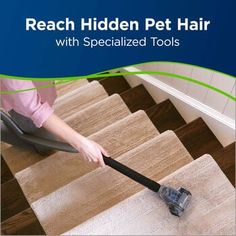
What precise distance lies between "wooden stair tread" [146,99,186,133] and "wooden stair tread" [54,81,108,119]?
40cm

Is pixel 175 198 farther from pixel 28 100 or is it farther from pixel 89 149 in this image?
pixel 28 100

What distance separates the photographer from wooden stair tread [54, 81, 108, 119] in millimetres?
2602

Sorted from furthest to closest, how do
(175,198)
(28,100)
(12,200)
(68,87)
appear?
(68,87)
(12,200)
(175,198)
(28,100)

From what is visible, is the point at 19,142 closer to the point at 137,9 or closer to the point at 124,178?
the point at 124,178

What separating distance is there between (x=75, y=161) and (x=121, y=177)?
0.29 metres

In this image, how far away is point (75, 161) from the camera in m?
2.14

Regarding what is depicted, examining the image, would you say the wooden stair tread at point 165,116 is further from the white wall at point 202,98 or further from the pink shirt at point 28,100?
the pink shirt at point 28,100

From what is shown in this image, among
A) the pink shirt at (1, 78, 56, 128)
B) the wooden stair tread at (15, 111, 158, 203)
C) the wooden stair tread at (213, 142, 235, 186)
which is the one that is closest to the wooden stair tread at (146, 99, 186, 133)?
the wooden stair tread at (15, 111, 158, 203)

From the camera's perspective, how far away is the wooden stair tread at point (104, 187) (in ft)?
6.16

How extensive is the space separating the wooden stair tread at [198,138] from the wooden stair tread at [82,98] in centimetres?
66

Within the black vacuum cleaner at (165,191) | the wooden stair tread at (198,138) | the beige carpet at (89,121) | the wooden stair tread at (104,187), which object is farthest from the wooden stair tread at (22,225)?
the wooden stair tread at (198,138)

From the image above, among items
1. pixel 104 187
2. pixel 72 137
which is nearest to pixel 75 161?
pixel 104 187

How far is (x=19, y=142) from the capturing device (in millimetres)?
2240

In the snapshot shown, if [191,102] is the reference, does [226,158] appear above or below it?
below
